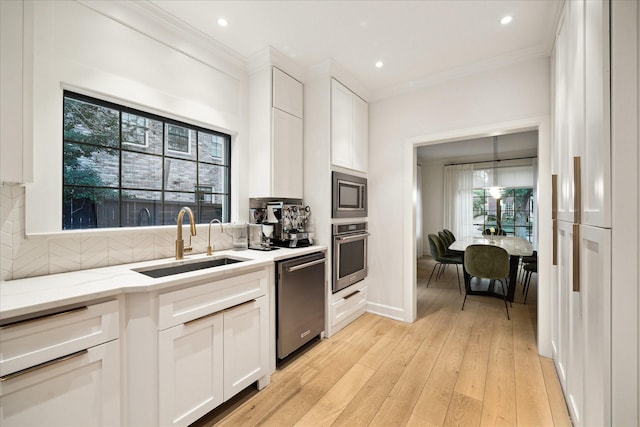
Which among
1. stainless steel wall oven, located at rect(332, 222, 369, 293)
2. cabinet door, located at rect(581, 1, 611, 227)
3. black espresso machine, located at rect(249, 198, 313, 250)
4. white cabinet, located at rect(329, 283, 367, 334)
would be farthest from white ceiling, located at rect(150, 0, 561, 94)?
white cabinet, located at rect(329, 283, 367, 334)

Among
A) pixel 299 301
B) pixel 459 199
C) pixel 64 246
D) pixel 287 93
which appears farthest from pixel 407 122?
pixel 459 199

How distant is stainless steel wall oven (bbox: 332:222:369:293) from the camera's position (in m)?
2.80

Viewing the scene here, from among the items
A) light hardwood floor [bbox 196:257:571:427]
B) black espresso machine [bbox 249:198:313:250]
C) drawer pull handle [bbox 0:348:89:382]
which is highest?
black espresso machine [bbox 249:198:313:250]

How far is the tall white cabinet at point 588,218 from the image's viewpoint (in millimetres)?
1017

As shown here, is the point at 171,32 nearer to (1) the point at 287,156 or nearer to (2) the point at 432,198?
(1) the point at 287,156

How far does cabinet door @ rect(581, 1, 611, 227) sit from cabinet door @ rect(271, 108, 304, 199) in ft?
7.01

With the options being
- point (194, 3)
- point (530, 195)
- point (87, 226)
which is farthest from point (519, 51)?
point (530, 195)

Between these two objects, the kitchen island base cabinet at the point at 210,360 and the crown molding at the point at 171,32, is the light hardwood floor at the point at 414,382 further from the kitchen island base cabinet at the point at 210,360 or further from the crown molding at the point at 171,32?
the crown molding at the point at 171,32

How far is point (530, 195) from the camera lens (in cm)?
639

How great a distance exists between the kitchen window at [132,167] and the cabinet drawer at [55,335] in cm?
84

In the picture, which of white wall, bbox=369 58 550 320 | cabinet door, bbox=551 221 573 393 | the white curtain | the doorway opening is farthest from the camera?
the white curtain

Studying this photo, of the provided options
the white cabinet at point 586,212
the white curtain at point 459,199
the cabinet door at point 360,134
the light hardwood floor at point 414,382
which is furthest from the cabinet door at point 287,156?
the white curtain at point 459,199

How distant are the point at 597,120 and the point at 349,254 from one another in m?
2.24

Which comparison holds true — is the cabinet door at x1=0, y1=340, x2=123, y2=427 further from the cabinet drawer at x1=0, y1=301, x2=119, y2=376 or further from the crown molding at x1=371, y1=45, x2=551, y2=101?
the crown molding at x1=371, y1=45, x2=551, y2=101
